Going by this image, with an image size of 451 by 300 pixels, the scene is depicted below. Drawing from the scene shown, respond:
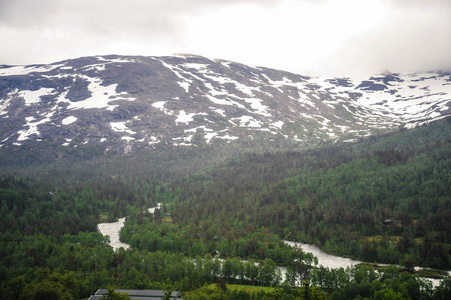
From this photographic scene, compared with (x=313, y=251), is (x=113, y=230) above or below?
below

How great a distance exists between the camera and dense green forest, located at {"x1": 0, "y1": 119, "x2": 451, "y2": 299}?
71125mm

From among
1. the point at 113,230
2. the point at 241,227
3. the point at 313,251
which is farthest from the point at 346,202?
the point at 113,230

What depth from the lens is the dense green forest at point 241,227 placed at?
233 ft

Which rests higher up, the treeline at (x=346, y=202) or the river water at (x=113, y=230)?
the treeline at (x=346, y=202)

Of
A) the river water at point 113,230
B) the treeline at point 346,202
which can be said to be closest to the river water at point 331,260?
the treeline at point 346,202

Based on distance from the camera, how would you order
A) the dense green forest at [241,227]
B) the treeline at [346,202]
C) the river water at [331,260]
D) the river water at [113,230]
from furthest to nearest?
the river water at [113,230] → the treeline at [346,202] → the river water at [331,260] → the dense green forest at [241,227]

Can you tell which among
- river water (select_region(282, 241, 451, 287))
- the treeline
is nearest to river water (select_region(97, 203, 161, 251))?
the treeline

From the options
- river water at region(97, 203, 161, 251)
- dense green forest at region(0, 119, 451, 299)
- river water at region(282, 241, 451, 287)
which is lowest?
river water at region(97, 203, 161, 251)

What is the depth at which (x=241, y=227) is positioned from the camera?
116312 mm

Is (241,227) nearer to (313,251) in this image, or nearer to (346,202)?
(313,251)

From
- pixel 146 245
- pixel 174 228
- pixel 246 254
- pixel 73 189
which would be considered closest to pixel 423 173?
pixel 246 254

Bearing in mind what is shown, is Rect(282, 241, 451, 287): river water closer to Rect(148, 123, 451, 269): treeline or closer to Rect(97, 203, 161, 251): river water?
Rect(148, 123, 451, 269): treeline

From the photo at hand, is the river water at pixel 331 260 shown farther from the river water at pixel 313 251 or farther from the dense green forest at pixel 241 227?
the dense green forest at pixel 241 227

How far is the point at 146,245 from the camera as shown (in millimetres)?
100062
